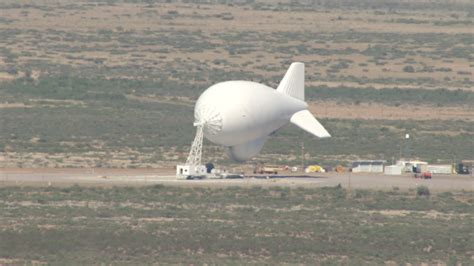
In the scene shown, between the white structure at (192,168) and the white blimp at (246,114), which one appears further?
the white structure at (192,168)

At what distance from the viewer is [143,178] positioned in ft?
336

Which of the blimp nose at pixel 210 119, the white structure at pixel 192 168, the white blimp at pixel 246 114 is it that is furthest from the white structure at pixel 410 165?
the blimp nose at pixel 210 119

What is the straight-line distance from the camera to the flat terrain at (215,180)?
9972 cm

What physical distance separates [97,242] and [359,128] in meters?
67.4

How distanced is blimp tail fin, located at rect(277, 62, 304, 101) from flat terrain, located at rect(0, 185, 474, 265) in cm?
978

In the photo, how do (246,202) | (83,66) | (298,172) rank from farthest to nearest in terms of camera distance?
(83,66), (298,172), (246,202)

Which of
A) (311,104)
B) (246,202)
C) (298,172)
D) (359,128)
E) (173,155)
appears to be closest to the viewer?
(246,202)

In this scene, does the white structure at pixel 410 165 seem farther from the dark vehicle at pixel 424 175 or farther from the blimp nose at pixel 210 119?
the blimp nose at pixel 210 119

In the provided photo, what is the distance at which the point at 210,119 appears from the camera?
99.1 meters

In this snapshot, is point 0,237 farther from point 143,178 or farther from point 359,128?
point 359,128

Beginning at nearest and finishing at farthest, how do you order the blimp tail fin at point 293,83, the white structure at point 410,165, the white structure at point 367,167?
the blimp tail fin at point 293,83 → the white structure at point 410,165 → the white structure at point 367,167

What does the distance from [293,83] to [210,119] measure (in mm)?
10101

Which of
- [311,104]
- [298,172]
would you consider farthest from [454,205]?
[311,104]

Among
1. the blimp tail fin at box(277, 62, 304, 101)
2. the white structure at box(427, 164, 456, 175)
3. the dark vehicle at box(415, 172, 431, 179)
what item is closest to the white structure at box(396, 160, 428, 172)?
the white structure at box(427, 164, 456, 175)
